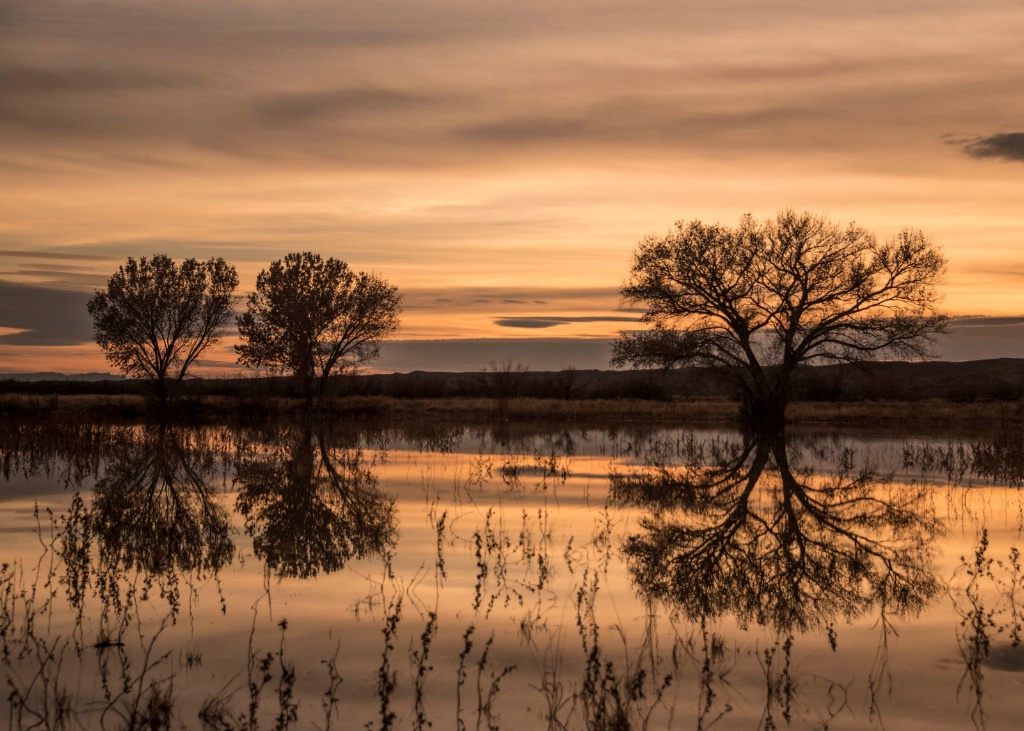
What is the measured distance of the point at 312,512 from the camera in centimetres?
1430

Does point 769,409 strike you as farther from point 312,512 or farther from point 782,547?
point 782,547

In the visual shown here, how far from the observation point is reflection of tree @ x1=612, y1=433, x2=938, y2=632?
9.11 meters

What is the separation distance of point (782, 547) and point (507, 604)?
14.7 ft

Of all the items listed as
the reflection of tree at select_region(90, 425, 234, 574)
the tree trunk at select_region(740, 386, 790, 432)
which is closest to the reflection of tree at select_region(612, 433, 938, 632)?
the reflection of tree at select_region(90, 425, 234, 574)

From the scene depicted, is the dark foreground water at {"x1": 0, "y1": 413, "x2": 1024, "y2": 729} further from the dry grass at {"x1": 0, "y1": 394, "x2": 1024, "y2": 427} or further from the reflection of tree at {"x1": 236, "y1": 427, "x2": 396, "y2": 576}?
the dry grass at {"x1": 0, "y1": 394, "x2": 1024, "y2": 427}

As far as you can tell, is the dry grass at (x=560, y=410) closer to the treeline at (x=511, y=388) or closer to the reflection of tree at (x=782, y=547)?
the treeline at (x=511, y=388)

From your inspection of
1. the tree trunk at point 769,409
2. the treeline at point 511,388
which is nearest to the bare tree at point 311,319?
the treeline at point 511,388

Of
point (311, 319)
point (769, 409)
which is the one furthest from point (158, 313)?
point (769, 409)

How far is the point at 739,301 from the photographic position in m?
44.8

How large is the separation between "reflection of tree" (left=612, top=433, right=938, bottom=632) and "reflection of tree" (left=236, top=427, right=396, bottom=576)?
3.42 metres

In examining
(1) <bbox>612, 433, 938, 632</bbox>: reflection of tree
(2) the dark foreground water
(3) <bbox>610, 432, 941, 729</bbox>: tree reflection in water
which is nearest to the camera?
(2) the dark foreground water

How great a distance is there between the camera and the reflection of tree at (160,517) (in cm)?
1065

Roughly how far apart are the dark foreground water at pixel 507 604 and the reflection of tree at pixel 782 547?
0.06m

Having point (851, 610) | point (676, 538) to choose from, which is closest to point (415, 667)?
point (851, 610)
